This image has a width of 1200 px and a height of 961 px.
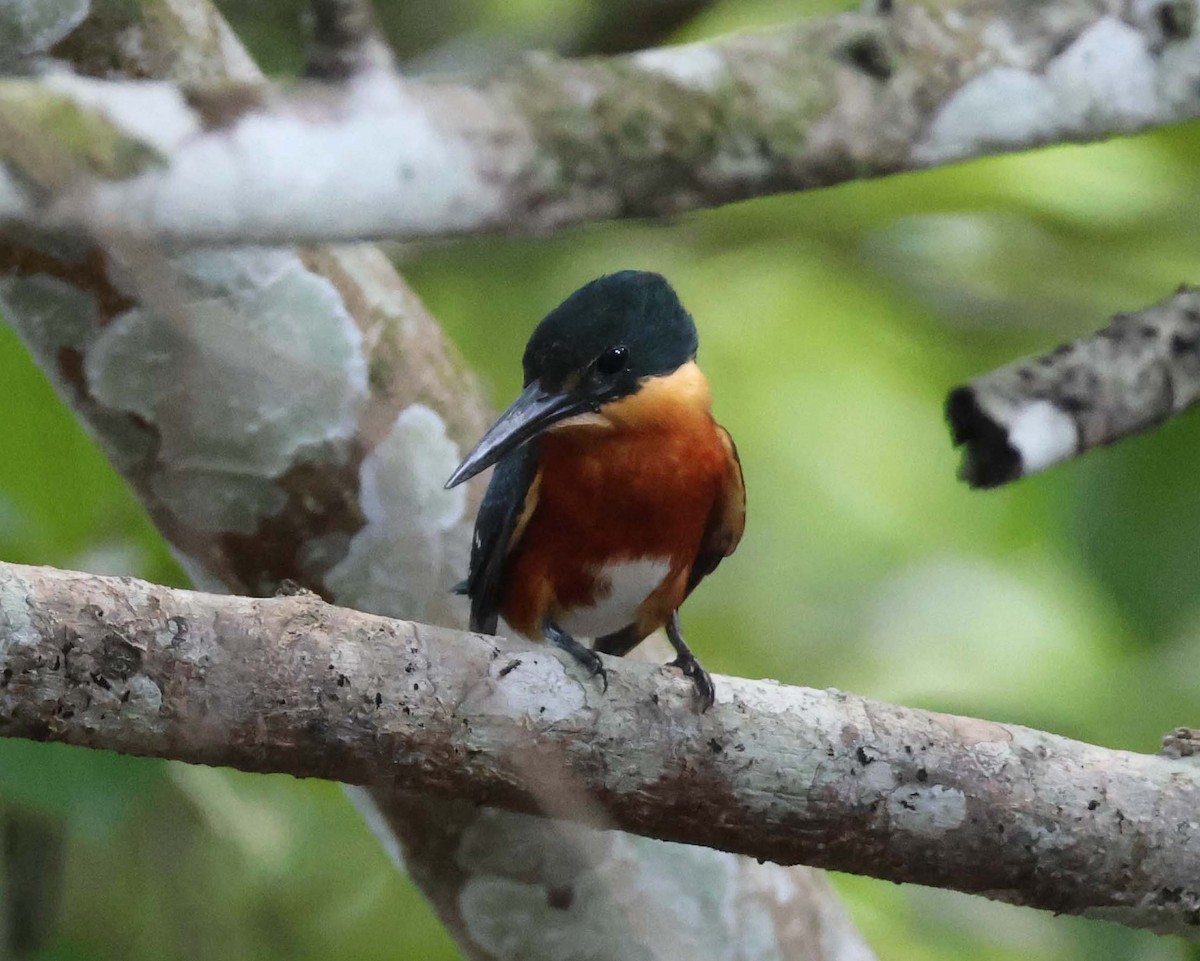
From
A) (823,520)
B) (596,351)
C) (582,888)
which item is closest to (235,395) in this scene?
(596,351)

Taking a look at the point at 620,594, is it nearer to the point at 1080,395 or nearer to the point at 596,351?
the point at 596,351

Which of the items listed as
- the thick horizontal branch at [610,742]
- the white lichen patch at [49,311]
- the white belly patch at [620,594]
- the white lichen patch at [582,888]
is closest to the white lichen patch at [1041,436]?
the thick horizontal branch at [610,742]

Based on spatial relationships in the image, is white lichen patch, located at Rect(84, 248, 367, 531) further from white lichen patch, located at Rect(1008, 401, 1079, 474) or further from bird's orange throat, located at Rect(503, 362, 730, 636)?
white lichen patch, located at Rect(1008, 401, 1079, 474)

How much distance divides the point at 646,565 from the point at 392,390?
587 mm

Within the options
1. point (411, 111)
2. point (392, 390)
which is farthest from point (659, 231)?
point (411, 111)

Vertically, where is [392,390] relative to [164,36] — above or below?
below

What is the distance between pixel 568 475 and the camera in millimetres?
2693

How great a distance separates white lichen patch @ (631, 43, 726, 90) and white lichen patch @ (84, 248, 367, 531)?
72cm

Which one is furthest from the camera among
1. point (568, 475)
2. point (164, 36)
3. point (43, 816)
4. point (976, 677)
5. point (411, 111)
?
point (976, 677)

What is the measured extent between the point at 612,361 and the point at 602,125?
21.4 inches

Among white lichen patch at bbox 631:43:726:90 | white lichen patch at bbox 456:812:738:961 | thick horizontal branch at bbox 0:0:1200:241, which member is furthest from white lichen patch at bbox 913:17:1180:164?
white lichen patch at bbox 456:812:738:961

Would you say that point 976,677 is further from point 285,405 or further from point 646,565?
point 285,405

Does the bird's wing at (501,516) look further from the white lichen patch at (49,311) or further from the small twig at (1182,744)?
the small twig at (1182,744)

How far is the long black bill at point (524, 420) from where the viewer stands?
234cm
